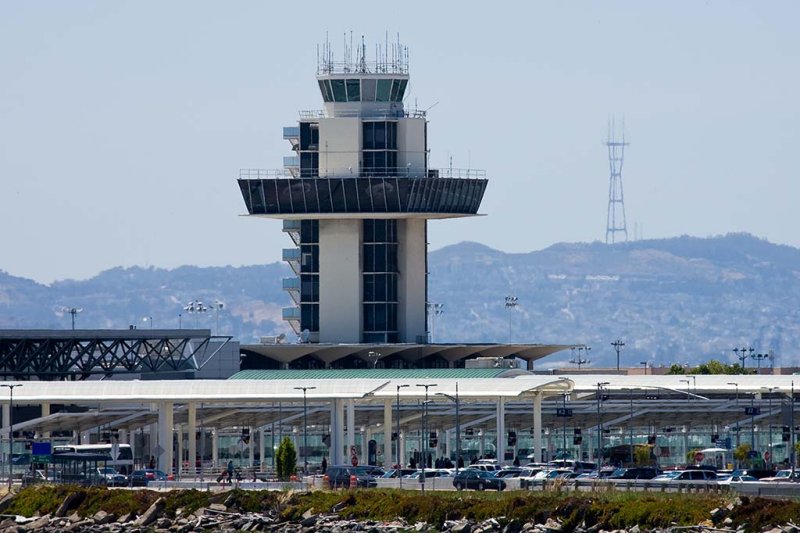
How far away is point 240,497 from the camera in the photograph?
102875 mm

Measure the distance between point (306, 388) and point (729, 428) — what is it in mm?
43683

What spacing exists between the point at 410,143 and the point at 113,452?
71.6m

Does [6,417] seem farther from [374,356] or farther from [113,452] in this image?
[374,356]

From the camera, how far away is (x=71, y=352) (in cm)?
18038

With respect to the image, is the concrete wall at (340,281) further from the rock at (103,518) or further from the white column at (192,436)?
the rock at (103,518)

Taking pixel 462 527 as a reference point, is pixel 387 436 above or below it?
above

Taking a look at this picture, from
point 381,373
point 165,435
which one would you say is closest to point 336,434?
point 165,435

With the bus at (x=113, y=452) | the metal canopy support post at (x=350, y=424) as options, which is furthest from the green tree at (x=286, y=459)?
the metal canopy support post at (x=350, y=424)

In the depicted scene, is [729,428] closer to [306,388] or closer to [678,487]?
[306,388]

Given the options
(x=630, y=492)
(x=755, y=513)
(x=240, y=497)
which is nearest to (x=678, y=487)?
(x=630, y=492)

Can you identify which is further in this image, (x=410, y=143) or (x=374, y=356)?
(x=410, y=143)

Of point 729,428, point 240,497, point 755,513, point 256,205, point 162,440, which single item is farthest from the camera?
point 256,205

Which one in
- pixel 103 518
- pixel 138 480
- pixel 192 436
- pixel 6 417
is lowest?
pixel 103 518

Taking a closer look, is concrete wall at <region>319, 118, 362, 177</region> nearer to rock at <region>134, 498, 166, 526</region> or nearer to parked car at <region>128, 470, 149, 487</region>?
parked car at <region>128, 470, 149, 487</region>
